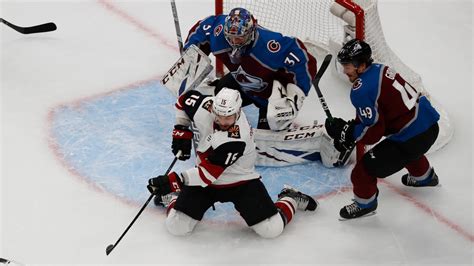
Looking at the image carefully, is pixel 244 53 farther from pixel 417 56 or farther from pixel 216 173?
pixel 417 56

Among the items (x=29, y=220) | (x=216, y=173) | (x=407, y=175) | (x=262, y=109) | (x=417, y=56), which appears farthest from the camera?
(x=417, y=56)

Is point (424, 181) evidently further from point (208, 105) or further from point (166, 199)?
point (166, 199)

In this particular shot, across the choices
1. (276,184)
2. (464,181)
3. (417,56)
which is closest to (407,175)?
(464,181)

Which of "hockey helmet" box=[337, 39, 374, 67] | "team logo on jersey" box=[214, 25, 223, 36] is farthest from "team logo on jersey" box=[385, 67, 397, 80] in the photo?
"team logo on jersey" box=[214, 25, 223, 36]

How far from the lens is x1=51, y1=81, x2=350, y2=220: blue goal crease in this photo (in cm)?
408

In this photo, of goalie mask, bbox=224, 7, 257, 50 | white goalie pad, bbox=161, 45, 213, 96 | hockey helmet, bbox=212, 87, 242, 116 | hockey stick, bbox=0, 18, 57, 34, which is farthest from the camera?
hockey stick, bbox=0, 18, 57, 34

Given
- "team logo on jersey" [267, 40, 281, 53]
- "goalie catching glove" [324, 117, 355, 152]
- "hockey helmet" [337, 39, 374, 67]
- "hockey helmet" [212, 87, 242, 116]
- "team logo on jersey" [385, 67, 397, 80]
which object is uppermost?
"hockey helmet" [337, 39, 374, 67]

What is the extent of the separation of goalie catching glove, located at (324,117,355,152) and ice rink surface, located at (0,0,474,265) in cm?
34

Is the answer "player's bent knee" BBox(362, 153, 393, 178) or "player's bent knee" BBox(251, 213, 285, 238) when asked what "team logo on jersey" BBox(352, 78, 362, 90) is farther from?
"player's bent knee" BBox(251, 213, 285, 238)

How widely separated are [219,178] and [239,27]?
70 cm

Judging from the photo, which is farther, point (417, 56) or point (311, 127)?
point (417, 56)

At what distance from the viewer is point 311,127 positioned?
4.25 m

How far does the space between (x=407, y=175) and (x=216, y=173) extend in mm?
990

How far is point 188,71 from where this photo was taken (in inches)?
170
